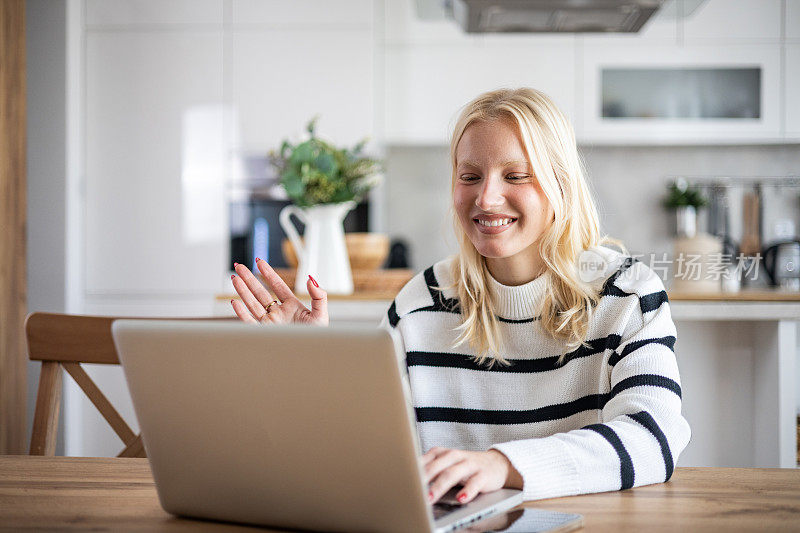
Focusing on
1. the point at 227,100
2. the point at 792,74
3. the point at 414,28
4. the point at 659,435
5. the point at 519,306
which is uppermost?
the point at 414,28

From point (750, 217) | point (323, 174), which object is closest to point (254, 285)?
point (323, 174)

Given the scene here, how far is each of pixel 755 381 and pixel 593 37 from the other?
2.02m

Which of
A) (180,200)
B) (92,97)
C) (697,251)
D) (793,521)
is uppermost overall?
(92,97)

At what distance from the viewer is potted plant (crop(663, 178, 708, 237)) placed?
3.98 m

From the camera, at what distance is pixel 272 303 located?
106 cm

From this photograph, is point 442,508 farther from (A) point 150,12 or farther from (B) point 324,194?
(A) point 150,12

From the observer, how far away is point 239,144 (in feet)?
11.9

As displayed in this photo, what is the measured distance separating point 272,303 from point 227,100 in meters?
2.76

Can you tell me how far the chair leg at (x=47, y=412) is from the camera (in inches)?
49.3

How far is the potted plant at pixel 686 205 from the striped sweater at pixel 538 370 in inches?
115

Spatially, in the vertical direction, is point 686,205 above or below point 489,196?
above

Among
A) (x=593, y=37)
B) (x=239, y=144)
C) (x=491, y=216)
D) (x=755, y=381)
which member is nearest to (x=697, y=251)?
(x=755, y=381)

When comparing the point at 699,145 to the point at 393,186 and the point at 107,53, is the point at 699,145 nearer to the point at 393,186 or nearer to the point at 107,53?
the point at 393,186

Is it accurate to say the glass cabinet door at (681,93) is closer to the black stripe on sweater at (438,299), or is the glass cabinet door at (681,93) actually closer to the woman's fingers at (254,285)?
the black stripe on sweater at (438,299)
